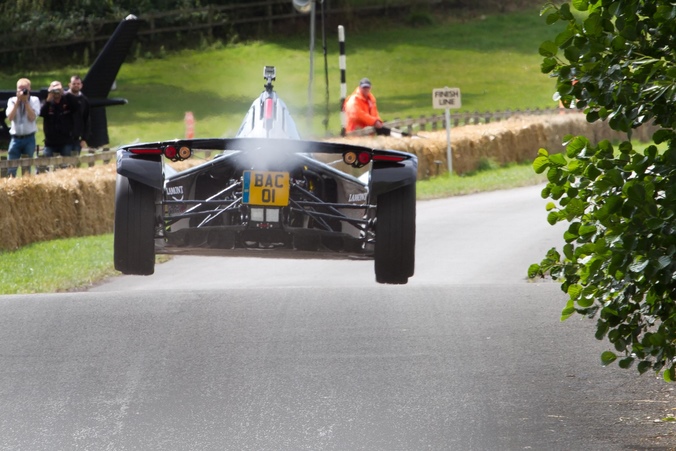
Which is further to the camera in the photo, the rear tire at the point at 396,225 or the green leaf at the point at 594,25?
the rear tire at the point at 396,225

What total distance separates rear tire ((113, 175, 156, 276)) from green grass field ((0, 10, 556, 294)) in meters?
15.8

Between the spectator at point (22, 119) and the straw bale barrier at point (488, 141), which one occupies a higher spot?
the spectator at point (22, 119)

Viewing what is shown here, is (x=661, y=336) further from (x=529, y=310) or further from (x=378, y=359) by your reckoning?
(x=529, y=310)

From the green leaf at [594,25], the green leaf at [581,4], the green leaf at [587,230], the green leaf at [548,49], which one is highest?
the green leaf at [581,4]

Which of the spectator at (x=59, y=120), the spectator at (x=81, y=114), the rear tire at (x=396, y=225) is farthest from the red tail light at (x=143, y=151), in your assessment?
the spectator at (x=81, y=114)

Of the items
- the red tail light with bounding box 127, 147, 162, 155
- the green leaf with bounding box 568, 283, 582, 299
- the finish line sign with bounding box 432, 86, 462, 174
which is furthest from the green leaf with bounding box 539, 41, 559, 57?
the finish line sign with bounding box 432, 86, 462, 174

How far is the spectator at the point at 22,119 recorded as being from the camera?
64.5ft

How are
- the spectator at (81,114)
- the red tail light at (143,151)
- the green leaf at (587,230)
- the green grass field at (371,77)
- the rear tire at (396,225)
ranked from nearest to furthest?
the green leaf at (587,230) < the red tail light at (143,151) < the rear tire at (396,225) < the spectator at (81,114) < the green grass field at (371,77)

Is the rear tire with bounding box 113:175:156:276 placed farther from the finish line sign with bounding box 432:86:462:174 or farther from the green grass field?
the finish line sign with bounding box 432:86:462:174

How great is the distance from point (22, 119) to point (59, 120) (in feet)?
2.70

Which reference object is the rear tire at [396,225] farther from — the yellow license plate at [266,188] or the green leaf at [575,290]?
the green leaf at [575,290]

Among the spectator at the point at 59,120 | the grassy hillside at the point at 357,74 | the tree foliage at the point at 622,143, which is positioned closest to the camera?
the tree foliage at the point at 622,143

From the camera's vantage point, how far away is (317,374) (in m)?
8.62

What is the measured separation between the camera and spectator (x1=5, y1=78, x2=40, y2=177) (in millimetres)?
19656
